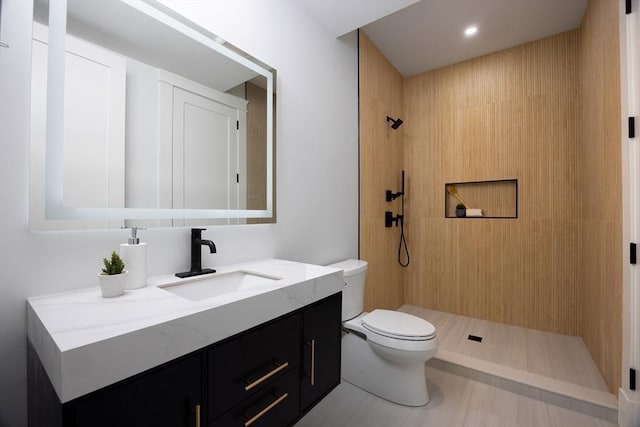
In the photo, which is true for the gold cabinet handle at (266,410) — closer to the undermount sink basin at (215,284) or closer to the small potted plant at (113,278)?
the undermount sink basin at (215,284)

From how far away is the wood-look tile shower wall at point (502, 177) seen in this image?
224cm

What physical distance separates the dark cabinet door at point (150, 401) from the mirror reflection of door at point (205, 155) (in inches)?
25.6

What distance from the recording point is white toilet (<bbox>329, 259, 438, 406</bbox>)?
64.5 inches

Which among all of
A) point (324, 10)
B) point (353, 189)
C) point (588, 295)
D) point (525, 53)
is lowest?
point (588, 295)

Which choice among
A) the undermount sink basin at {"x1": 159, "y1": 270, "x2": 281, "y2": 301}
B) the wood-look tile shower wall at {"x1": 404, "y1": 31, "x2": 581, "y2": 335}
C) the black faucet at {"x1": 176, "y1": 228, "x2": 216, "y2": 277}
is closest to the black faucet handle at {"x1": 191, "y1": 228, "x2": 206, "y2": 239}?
the black faucet at {"x1": 176, "y1": 228, "x2": 216, "y2": 277}

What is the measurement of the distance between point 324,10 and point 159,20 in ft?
3.57

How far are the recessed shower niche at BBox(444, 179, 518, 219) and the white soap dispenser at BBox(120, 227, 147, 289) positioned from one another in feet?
9.29

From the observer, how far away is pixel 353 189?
90.3 inches

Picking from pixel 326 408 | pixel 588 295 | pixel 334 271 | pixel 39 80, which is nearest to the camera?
pixel 39 80

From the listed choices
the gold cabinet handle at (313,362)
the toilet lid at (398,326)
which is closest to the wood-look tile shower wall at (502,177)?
the toilet lid at (398,326)

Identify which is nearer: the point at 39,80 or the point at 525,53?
the point at 39,80

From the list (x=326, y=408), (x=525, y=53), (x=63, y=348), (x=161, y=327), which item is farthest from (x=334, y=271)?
(x=525, y=53)

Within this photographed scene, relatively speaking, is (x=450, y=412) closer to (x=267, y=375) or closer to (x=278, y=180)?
(x=267, y=375)

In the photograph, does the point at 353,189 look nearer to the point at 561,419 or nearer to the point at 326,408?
the point at 326,408
